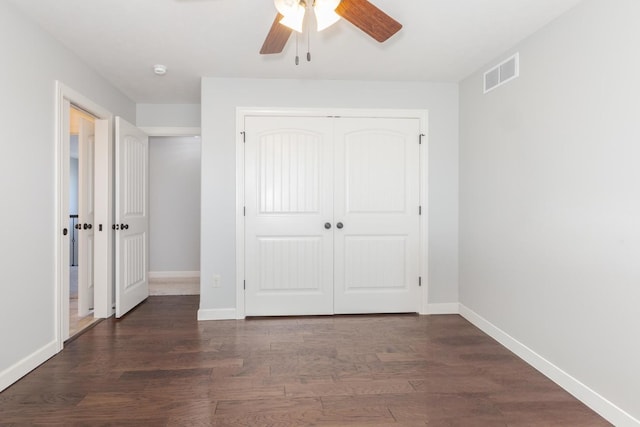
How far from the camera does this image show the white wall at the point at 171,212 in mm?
5324

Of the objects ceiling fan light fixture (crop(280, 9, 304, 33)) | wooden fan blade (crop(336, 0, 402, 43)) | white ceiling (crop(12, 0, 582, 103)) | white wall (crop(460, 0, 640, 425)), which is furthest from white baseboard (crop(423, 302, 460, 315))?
ceiling fan light fixture (crop(280, 9, 304, 33))

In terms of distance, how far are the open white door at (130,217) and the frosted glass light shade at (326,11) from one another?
103 inches

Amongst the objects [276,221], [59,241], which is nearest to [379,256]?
[276,221]

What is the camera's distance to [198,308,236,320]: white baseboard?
11.4 ft

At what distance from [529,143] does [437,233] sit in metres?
1.31

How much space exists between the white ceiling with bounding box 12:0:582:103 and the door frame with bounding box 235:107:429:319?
0.32 m

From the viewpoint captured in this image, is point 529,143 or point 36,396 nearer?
point 36,396

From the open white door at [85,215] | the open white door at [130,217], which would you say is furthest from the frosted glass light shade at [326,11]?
the open white door at [85,215]

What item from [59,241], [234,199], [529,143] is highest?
[529,143]

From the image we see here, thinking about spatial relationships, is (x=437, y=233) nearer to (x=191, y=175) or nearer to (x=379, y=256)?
(x=379, y=256)

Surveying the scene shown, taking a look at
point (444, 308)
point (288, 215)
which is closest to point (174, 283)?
point (288, 215)

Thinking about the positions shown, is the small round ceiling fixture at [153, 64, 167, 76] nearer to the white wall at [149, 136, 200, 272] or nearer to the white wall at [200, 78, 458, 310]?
the white wall at [200, 78, 458, 310]

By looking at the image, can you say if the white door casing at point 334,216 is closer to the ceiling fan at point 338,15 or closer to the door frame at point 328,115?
the door frame at point 328,115

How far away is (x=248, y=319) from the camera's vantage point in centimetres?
349
